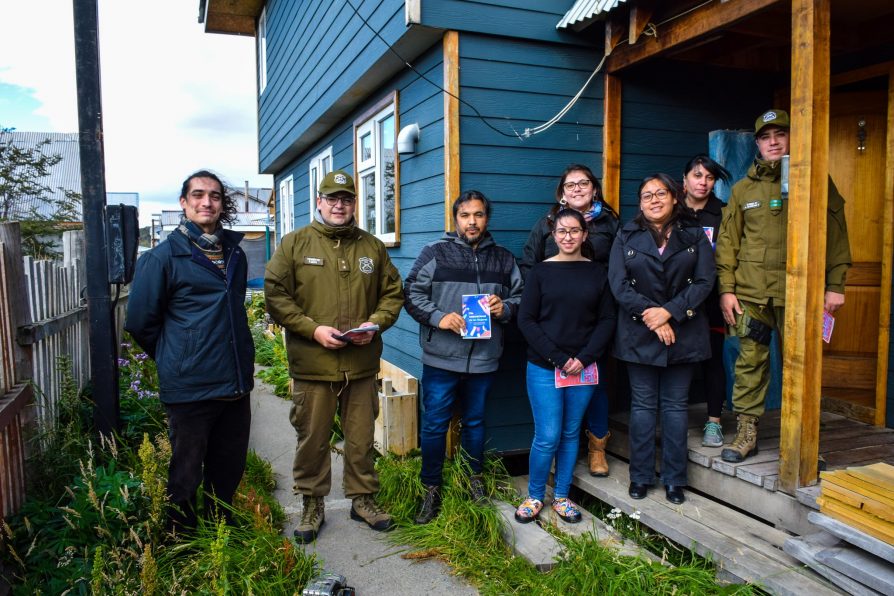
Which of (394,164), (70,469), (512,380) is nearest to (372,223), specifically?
(394,164)

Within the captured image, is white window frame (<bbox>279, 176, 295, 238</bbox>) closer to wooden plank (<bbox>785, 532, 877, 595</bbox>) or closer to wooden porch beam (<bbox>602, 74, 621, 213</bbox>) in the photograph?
wooden porch beam (<bbox>602, 74, 621, 213</bbox>)

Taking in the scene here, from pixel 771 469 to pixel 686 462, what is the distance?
0.43m

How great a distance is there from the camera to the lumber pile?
238 cm

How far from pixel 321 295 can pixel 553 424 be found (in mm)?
1461

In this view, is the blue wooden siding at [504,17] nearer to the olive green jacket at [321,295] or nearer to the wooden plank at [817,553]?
the olive green jacket at [321,295]

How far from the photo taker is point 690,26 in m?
3.45

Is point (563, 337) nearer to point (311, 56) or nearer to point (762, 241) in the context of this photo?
point (762, 241)

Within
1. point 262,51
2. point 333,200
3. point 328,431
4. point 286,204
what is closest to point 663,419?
point 328,431

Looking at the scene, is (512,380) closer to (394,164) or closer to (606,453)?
(606,453)

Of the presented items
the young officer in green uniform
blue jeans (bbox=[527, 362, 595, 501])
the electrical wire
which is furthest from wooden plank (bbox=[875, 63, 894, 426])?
the electrical wire

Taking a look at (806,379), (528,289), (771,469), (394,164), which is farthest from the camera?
(394,164)

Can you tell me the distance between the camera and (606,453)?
4289mm

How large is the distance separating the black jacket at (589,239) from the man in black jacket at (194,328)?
1726 mm

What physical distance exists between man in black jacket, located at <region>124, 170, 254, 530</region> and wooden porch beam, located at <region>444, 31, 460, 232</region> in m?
1.52
